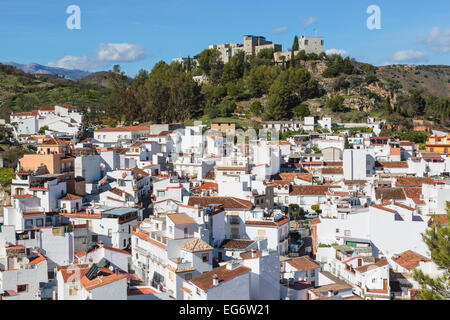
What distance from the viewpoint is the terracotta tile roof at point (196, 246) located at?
10.7 m

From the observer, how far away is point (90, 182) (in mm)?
18797

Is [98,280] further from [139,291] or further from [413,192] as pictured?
[413,192]

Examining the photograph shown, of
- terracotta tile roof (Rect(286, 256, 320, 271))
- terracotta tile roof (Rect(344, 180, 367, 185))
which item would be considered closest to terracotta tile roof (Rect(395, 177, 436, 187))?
terracotta tile roof (Rect(344, 180, 367, 185))

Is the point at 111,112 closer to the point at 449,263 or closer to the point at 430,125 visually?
the point at 430,125

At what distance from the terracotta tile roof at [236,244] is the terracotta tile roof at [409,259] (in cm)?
375

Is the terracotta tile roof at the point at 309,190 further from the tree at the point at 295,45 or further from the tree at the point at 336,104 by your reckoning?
the tree at the point at 295,45

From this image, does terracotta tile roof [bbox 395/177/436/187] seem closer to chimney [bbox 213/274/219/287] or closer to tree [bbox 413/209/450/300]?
tree [bbox 413/209/450/300]

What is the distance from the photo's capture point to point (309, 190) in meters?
18.8

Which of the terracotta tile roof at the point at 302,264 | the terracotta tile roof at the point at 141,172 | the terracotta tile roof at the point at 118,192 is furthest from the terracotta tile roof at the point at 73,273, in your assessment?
the terracotta tile roof at the point at 141,172

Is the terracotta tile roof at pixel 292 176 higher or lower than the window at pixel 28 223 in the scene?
higher

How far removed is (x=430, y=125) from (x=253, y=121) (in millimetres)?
12593

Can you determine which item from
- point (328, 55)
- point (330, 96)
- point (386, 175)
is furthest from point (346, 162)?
point (328, 55)

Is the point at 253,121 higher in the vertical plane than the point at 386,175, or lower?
higher

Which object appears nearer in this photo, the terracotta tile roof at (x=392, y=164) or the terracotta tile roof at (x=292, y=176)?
the terracotta tile roof at (x=292, y=176)
